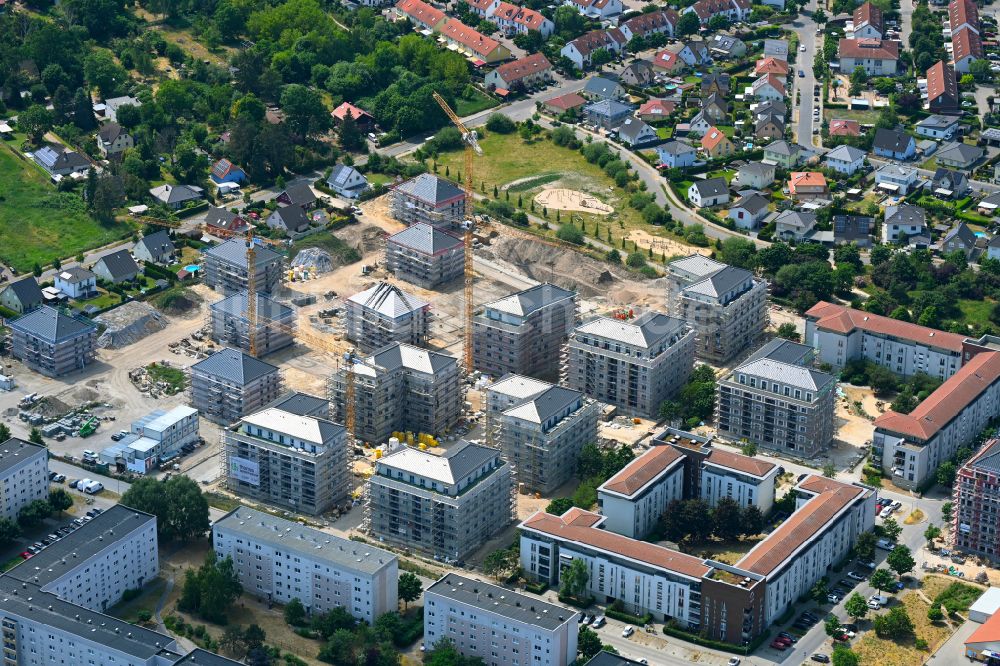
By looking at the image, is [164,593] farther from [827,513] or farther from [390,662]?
[827,513]

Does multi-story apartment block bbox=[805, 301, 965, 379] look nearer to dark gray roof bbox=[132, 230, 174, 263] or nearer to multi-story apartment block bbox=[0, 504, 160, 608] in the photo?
dark gray roof bbox=[132, 230, 174, 263]

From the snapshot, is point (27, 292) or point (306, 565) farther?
point (27, 292)

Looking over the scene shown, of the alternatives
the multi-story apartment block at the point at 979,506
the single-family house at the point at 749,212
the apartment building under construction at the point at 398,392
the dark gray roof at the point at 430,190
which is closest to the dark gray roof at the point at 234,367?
the apartment building under construction at the point at 398,392

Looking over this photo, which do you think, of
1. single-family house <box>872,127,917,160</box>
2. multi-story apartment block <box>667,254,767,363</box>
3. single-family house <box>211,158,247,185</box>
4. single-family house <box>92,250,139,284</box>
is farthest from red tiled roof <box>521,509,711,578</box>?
single-family house <box>872,127,917,160</box>

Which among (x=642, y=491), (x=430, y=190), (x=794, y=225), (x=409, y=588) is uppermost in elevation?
(x=430, y=190)

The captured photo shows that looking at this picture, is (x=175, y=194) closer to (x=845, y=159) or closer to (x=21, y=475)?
(x=21, y=475)

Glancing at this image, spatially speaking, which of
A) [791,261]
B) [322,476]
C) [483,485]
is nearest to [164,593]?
[322,476]

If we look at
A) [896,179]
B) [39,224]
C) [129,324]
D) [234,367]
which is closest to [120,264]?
[129,324]
